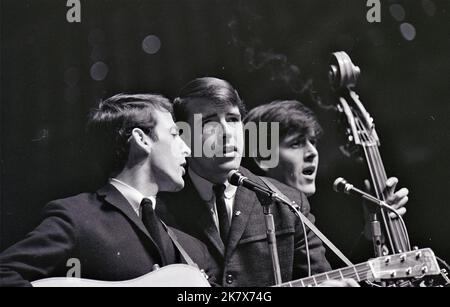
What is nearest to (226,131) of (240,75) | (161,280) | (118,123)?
(240,75)

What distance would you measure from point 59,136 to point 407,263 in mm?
2150

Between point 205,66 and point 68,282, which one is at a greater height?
point 205,66

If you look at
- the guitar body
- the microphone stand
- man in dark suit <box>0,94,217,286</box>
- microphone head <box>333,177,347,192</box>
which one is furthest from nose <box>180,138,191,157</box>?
microphone head <box>333,177,347,192</box>

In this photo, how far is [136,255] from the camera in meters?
4.16

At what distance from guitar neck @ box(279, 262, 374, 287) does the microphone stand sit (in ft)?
0.31

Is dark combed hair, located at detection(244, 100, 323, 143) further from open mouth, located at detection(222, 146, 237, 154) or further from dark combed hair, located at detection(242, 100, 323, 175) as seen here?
open mouth, located at detection(222, 146, 237, 154)

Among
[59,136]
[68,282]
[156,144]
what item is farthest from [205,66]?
[68,282]

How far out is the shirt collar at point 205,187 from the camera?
4371 mm

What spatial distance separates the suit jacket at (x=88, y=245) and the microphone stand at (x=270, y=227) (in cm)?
41

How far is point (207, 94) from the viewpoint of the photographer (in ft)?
14.5

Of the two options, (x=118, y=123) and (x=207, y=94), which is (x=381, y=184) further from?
(x=118, y=123)

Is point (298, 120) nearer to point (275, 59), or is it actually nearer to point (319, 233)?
point (275, 59)

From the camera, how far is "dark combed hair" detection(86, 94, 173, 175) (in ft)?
14.3

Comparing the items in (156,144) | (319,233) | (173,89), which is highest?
(173,89)
